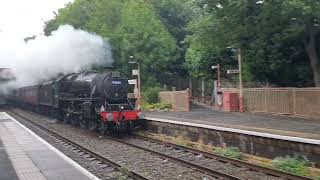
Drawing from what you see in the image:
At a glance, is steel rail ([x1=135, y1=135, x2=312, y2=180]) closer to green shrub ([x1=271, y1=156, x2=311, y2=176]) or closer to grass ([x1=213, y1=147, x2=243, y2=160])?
grass ([x1=213, y1=147, x2=243, y2=160])

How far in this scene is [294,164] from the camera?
37.1 ft

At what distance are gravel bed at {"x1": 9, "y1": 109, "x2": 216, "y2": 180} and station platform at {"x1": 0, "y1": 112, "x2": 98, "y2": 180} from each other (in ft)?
4.71

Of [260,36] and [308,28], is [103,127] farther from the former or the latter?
[308,28]

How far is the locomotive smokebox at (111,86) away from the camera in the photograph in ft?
64.2

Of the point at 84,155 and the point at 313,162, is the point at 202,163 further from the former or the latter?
the point at 84,155

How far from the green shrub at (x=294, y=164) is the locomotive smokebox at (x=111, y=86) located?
9.34 meters

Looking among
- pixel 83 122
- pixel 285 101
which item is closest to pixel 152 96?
pixel 83 122

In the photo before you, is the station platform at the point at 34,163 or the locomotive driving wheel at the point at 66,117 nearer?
the station platform at the point at 34,163

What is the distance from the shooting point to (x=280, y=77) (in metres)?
24.5

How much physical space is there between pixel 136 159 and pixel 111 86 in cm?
656

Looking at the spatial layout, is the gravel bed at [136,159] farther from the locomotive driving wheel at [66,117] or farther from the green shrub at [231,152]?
the locomotive driving wheel at [66,117]

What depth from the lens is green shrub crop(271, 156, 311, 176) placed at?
36.4 feet

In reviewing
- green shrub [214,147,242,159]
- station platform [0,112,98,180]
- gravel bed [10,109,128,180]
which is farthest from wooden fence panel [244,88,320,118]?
station platform [0,112,98,180]

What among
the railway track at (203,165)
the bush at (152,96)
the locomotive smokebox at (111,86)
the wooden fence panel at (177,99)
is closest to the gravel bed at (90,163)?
the railway track at (203,165)
